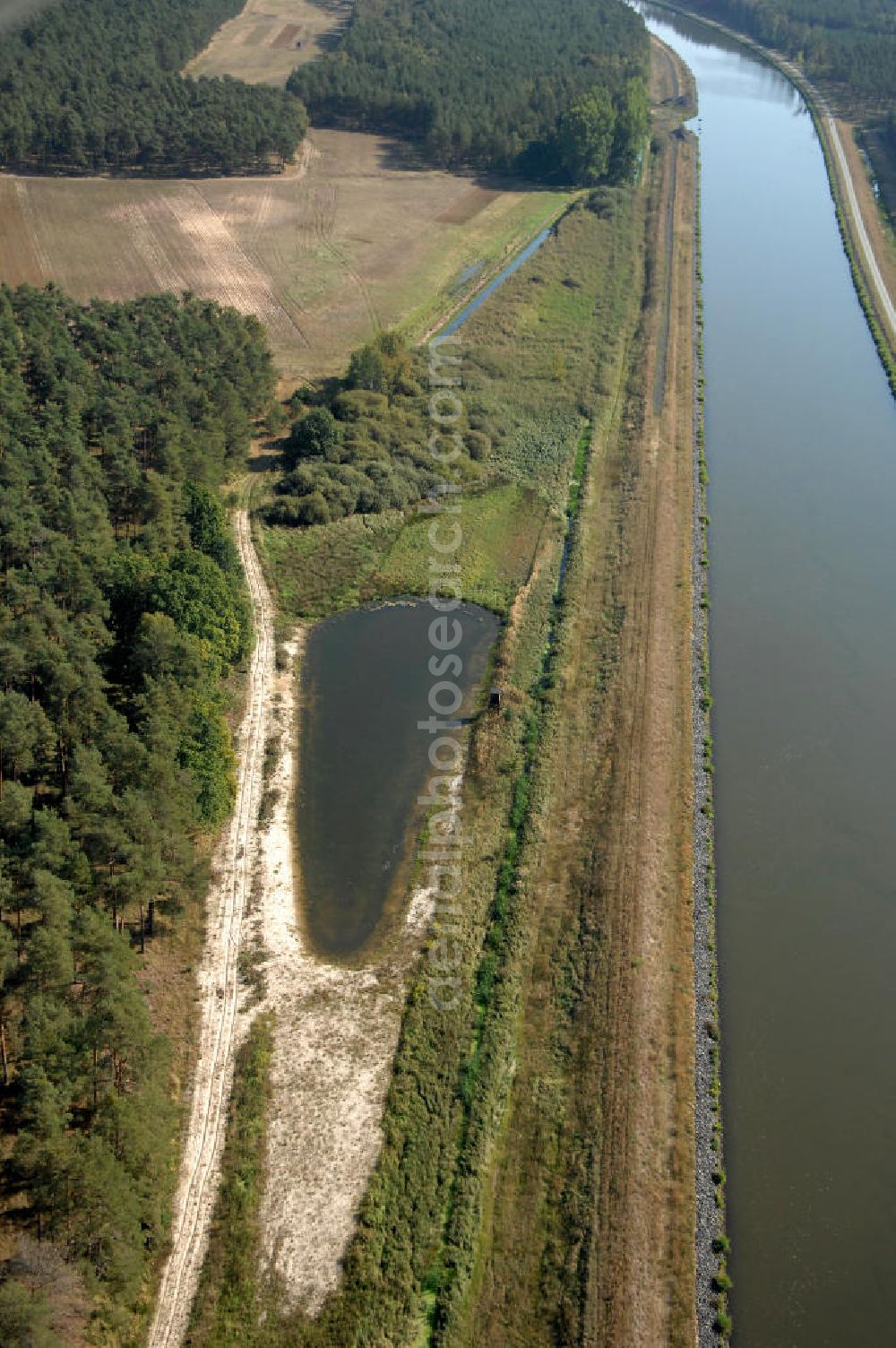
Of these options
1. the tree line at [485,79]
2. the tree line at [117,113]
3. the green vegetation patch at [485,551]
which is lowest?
the green vegetation patch at [485,551]

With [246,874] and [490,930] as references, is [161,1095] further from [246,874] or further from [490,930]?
[490,930]

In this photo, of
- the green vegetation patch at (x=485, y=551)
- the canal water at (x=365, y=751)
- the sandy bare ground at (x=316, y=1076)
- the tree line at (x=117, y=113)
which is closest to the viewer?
the sandy bare ground at (x=316, y=1076)

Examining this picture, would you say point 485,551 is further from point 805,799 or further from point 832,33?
point 832,33

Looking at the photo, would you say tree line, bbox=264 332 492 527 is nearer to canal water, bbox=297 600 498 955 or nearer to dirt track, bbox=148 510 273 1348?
canal water, bbox=297 600 498 955

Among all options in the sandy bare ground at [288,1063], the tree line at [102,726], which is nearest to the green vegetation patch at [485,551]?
the tree line at [102,726]

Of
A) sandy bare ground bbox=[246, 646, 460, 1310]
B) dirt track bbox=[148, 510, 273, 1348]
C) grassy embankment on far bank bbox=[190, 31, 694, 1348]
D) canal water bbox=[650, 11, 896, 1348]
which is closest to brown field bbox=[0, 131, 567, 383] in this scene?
grassy embankment on far bank bbox=[190, 31, 694, 1348]

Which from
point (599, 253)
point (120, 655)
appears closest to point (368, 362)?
point (120, 655)

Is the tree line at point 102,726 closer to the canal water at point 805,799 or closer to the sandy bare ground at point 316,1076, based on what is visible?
the sandy bare ground at point 316,1076
